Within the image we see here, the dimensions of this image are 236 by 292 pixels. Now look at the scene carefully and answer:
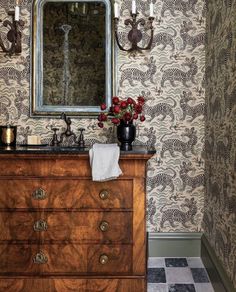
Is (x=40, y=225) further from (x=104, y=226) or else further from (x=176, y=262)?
(x=176, y=262)

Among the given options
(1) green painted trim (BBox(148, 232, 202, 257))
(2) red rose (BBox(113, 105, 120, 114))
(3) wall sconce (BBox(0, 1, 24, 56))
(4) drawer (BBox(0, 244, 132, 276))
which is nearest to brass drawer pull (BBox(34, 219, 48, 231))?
(4) drawer (BBox(0, 244, 132, 276))

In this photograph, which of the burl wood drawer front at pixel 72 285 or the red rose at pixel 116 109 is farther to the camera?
the red rose at pixel 116 109

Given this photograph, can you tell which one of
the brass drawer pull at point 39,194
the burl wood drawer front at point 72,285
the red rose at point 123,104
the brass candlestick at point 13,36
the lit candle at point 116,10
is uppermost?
the lit candle at point 116,10

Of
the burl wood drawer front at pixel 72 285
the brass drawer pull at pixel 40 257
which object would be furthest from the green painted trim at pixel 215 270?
the brass drawer pull at pixel 40 257

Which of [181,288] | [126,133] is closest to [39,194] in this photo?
[126,133]

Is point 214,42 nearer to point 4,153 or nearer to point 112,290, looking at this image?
point 4,153

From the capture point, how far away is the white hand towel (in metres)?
1.87

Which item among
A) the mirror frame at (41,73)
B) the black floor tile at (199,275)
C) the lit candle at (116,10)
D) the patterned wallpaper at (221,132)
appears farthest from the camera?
the mirror frame at (41,73)

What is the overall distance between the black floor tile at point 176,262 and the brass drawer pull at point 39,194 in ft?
3.95

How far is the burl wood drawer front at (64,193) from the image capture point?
77.2 inches

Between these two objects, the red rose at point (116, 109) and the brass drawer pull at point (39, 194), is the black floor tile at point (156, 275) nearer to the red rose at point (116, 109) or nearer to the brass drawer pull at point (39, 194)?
the brass drawer pull at point (39, 194)

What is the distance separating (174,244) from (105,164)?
1.21m

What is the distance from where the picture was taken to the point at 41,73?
2609 millimetres

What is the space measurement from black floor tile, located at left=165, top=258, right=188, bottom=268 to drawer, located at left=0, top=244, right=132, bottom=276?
71 cm
